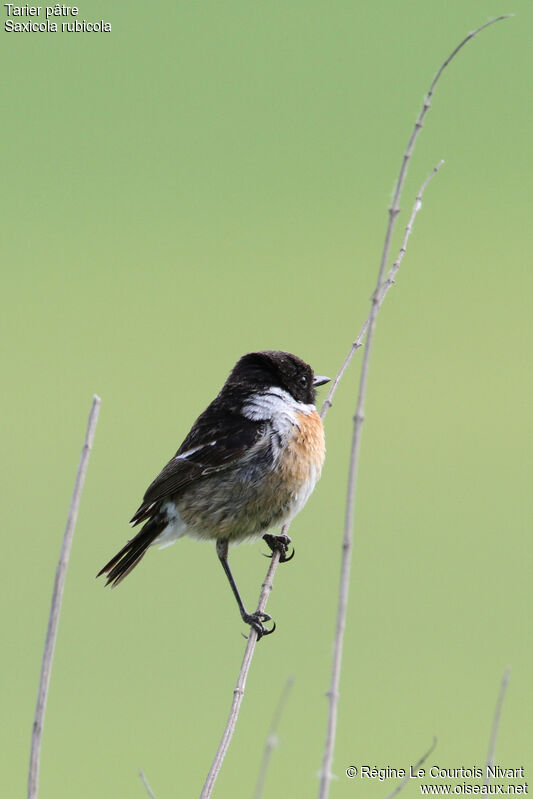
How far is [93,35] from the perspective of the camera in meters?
20.6

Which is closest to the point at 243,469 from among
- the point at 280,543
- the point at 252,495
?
the point at 252,495

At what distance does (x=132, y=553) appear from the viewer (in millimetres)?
4926

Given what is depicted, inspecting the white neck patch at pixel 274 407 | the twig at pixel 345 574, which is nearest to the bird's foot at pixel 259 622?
the white neck patch at pixel 274 407

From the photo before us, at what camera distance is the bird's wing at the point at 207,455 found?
4883 mm

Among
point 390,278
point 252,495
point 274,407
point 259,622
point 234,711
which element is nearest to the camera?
point 234,711

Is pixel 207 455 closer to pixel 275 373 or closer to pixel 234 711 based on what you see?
pixel 275 373

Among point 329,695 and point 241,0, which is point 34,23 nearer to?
point 241,0

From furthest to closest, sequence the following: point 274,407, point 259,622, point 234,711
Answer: point 274,407 → point 259,622 → point 234,711

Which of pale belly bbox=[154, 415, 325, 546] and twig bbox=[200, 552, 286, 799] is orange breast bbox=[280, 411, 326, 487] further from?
twig bbox=[200, 552, 286, 799]

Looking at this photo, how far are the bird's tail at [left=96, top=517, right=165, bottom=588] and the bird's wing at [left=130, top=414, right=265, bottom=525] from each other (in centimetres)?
9

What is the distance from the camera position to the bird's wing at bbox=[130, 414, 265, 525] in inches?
192

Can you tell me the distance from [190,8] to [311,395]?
721 inches

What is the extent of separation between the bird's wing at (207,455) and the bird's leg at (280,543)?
0.44 meters

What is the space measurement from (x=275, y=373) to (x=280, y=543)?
772 millimetres
